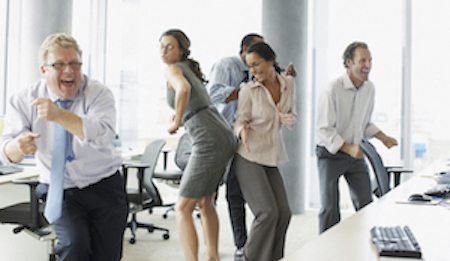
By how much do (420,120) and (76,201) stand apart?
502 centimetres

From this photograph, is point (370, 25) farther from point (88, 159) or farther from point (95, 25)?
point (88, 159)

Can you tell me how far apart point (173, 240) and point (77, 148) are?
276 cm

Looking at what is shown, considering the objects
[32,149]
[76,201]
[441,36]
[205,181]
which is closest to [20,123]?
[32,149]

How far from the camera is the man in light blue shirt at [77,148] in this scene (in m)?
2.54

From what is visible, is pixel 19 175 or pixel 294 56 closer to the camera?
pixel 19 175

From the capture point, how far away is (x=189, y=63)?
363cm

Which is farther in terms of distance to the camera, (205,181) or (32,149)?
(205,181)

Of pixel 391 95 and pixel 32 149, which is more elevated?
pixel 391 95

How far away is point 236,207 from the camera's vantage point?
4.01m

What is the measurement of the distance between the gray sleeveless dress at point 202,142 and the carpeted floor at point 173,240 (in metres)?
1.21

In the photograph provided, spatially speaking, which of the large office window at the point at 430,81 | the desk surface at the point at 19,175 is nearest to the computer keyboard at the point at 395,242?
the desk surface at the point at 19,175

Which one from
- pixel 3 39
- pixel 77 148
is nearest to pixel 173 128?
pixel 77 148

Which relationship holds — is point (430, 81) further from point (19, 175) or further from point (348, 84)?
point (19, 175)

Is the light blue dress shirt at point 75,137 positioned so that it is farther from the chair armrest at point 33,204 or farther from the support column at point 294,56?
the support column at point 294,56
